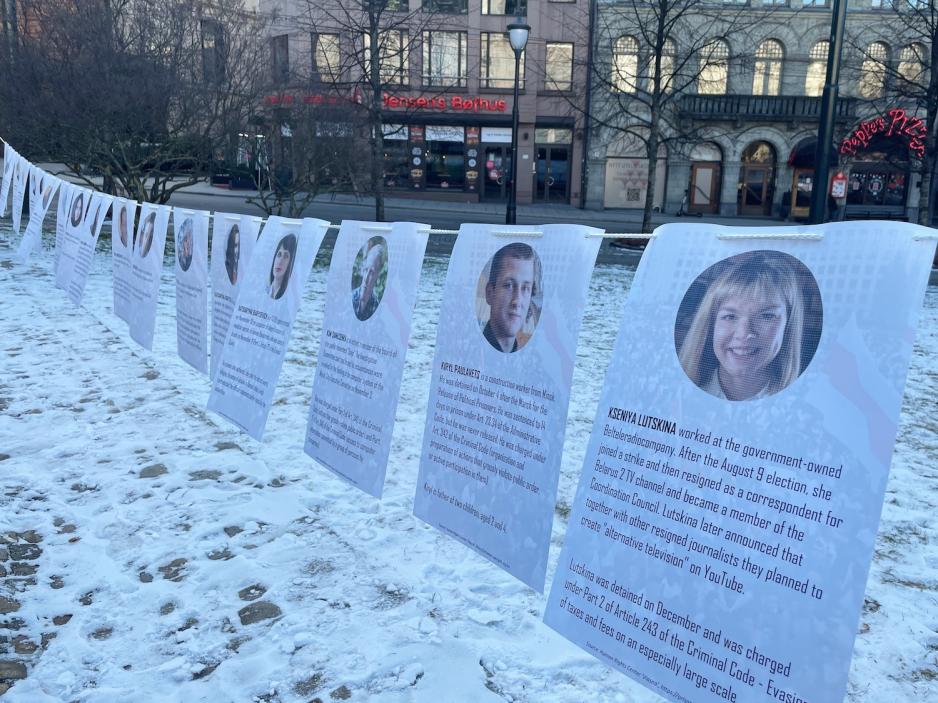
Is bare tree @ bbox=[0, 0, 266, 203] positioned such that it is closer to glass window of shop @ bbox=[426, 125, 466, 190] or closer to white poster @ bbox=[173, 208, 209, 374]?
white poster @ bbox=[173, 208, 209, 374]

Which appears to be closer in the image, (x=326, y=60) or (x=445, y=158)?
(x=326, y=60)

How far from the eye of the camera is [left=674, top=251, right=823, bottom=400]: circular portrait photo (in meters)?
2.11

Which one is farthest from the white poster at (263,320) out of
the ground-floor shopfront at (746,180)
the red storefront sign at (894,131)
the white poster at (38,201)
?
the ground-floor shopfront at (746,180)

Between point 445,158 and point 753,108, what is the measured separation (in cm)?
1386

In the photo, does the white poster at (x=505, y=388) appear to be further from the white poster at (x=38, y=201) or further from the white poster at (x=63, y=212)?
the white poster at (x=38, y=201)

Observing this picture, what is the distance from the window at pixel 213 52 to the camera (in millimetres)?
14633

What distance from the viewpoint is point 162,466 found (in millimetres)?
4973

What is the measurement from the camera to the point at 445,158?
3441 centimetres

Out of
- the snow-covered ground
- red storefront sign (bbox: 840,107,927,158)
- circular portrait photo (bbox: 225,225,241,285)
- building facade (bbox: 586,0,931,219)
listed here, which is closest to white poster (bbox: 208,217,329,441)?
circular portrait photo (bbox: 225,225,241,285)

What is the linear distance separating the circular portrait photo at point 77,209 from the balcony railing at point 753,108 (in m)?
27.2

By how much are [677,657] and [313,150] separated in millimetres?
14337

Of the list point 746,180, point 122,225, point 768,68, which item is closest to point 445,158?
point 746,180

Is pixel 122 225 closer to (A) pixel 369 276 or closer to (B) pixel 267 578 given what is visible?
(A) pixel 369 276

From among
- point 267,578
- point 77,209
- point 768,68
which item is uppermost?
point 768,68
